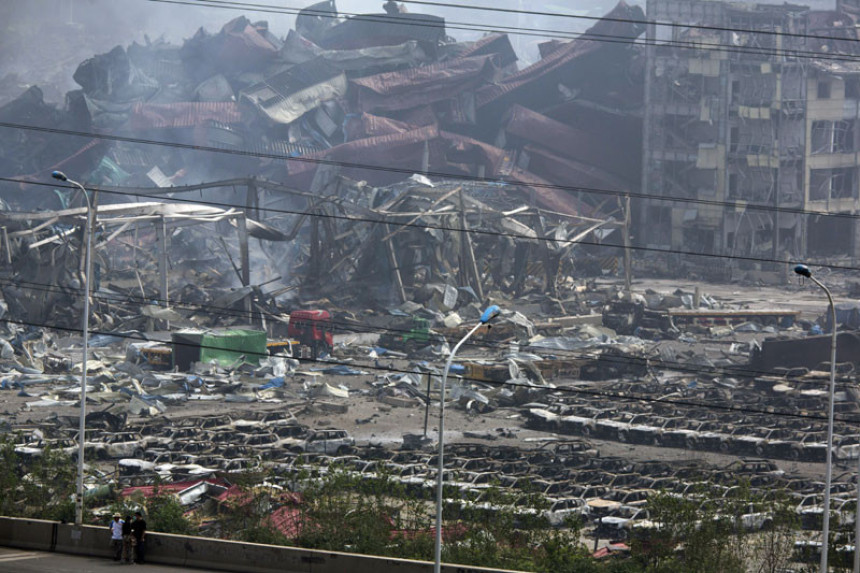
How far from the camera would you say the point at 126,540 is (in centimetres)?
1773

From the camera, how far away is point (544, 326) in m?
45.5

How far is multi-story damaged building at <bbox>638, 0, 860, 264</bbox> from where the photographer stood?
60.0 meters

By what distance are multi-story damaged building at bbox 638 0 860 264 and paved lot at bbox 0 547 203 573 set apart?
161 feet

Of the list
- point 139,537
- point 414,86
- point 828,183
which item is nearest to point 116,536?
point 139,537

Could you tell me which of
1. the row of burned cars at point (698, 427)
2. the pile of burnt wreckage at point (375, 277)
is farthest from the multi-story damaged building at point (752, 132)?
the row of burned cars at point (698, 427)

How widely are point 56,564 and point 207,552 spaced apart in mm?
2709

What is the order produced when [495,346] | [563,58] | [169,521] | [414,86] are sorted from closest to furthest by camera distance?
[169,521] < [495,346] < [414,86] < [563,58]

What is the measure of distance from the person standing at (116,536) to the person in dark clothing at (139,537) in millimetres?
240

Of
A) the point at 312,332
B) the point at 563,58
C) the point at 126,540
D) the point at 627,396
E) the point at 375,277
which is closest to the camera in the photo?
the point at 126,540

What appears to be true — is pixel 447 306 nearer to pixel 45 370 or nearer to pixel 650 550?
pixel 45 370

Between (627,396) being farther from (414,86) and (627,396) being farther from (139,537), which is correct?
(414,86)

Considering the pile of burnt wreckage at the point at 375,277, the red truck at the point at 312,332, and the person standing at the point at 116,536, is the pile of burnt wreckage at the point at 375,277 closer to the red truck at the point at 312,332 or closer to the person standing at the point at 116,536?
the red truck at the point at 312,332

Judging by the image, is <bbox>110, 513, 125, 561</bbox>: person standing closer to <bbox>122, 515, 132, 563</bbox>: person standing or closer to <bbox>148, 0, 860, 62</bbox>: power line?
<bbox>122, 515, 132, 563</bbox>: person standing

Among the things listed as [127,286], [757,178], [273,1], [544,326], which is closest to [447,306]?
[544,326]
